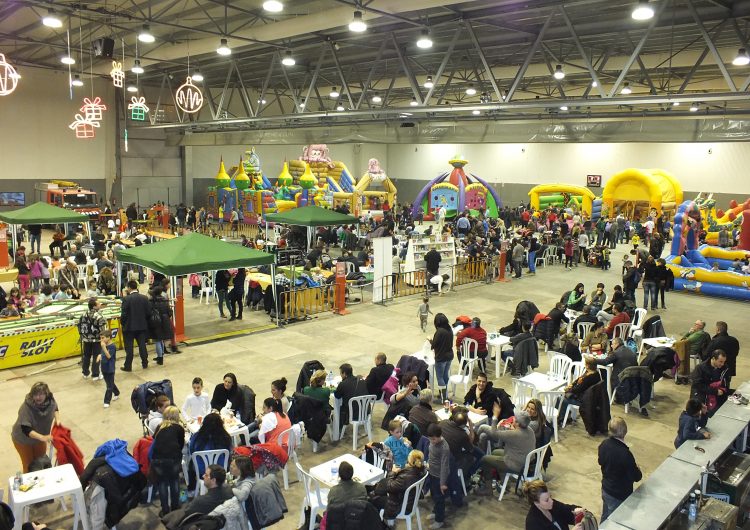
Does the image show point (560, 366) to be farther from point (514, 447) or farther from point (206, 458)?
point (206, 458)

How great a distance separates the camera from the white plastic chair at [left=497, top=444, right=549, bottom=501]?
6.22m

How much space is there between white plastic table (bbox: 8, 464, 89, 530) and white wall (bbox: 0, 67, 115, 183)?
27443 millimetres

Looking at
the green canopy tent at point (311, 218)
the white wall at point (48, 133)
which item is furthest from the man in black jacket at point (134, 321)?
the white wall at point (48, 133)

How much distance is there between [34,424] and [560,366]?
277 inches

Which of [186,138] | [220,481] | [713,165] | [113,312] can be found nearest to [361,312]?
[113,312]

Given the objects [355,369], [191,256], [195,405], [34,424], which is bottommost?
[355,369]

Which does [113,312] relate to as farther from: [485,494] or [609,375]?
[609,375]

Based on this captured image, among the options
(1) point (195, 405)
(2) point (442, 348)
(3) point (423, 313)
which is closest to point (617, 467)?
(2) point (442, 348)

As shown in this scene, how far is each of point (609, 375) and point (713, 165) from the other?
2568cm

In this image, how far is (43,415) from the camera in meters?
6.19

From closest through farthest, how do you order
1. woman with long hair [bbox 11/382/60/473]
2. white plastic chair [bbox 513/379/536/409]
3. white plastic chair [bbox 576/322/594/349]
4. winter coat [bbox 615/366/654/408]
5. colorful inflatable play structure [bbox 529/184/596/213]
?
1. woman with long hair [bbox 11/382/60/473]
2. white plastic chair [bbox 513/379/536/409]
3. winter coat [bbox 615/366/654/408]
4. white plastic chair [bbox 576/322/594/349]
5. colorful inflatable play structure [bbox 529/184/596/213]

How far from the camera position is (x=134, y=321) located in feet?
32.6

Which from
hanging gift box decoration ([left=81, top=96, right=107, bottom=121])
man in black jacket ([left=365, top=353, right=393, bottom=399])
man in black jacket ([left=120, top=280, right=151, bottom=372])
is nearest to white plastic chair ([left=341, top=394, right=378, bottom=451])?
man in black jacket ([left=365, top=353, right=393, bottom=399])

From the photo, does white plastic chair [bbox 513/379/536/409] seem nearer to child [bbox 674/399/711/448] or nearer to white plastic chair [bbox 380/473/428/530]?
child [bbox 674/399/711/448]
